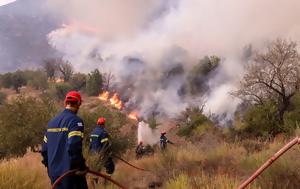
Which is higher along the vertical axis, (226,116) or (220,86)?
(220,86)

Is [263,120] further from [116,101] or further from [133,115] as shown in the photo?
[116,101]

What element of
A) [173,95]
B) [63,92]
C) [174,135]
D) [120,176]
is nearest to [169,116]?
[173,95]

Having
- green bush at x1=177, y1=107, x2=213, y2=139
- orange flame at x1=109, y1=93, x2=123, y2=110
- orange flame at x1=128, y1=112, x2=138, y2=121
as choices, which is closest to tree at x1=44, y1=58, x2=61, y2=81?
orange flame at x1=109, y1=93, x2=123, y2=110

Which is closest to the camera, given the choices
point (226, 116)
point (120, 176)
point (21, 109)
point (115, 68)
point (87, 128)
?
point (120, 176)

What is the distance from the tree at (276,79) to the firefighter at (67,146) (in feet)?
79.8

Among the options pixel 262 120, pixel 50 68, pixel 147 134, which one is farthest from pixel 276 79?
pixel 50 68

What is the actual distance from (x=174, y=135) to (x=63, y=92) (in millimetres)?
25983

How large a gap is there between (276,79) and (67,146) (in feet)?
84.9

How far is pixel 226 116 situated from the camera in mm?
45406

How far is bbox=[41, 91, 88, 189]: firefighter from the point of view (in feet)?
18.5

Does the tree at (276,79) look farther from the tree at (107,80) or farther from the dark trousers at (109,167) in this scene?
the tree at (107,80)

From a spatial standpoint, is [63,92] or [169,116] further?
[63,92]

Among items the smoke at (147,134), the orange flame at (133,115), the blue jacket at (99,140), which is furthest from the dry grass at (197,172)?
the orange flame at (133,115)

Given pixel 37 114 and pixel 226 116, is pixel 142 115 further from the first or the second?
pixel 37 114
